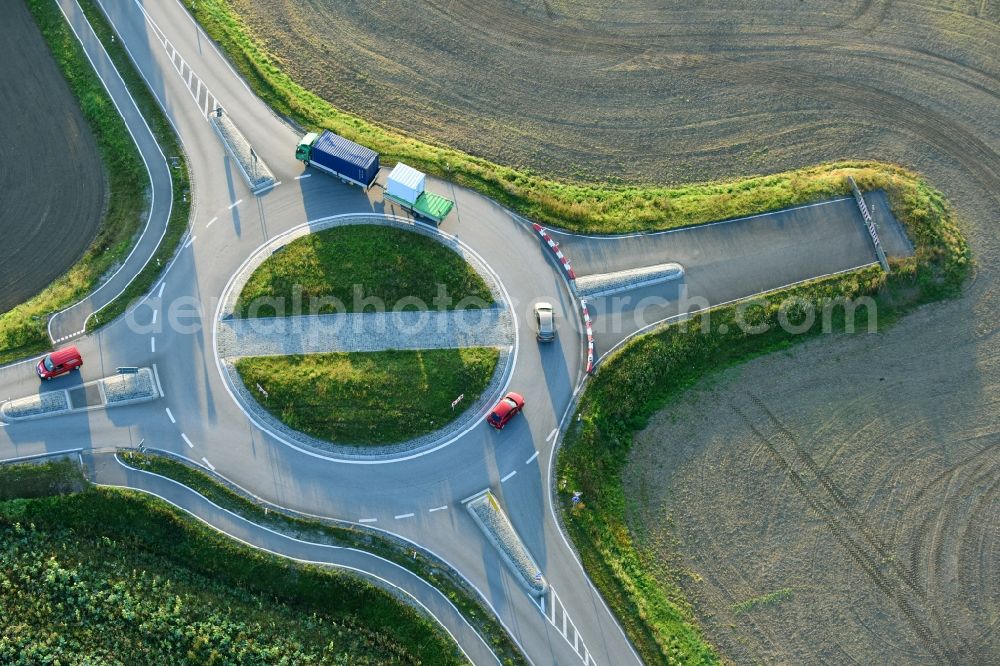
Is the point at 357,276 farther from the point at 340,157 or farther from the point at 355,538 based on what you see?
the point at 355,538

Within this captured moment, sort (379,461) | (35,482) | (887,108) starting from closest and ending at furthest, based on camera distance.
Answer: (35,482)
(379,461)
(887,108)

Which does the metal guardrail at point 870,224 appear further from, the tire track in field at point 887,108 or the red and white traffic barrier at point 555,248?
the red and white traffic barrier at point 555,248

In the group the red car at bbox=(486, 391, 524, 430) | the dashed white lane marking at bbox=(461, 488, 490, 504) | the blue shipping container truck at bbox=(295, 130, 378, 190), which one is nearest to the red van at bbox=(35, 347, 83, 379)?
the blue shipping container truck at bbox=(295, 130, 378, 190)

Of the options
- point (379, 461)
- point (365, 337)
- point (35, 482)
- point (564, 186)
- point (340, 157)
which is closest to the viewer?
point (35, 482)

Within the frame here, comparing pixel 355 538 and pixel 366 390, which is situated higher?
Answer: pixel 366 390

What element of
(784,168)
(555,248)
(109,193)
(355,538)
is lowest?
(355,538)

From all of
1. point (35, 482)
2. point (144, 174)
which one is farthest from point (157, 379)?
point (144, 174)
